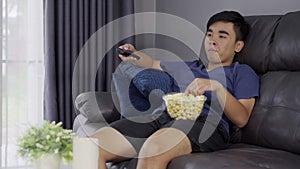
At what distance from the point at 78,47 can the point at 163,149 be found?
1996 mm

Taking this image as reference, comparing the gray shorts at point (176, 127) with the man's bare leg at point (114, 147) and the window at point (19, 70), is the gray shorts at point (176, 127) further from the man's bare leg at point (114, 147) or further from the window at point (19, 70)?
the window at point (19, 70)

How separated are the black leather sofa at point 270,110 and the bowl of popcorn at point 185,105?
23 cm

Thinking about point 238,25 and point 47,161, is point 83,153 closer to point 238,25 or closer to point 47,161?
point 47,161

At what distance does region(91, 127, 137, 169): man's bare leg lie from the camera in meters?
2.12

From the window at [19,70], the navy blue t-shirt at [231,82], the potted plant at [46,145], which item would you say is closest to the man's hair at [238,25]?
the navy blue t-shirt at [231,82]

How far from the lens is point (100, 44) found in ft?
12.8

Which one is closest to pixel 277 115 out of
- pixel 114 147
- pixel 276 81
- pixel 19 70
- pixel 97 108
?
pixel 276 81

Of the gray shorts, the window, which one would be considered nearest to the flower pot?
the gray shorts

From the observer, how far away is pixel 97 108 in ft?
9.02

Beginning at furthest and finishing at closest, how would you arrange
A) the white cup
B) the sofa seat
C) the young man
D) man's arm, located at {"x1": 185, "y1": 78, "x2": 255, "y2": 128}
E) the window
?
1. the window
2. man's arm, located at {"x1": 185, "y1": 78, "x2": 255, "y2": 128}
3. the young man
4. the sofa seat
5. the white cup

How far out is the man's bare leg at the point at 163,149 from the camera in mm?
1933

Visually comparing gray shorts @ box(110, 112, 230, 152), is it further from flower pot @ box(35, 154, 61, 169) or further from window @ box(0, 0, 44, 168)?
window @ box(0, 0, 44, 168)

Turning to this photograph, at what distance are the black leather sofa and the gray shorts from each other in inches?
2.8

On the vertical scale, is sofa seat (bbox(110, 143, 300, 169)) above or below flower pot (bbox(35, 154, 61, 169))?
below
